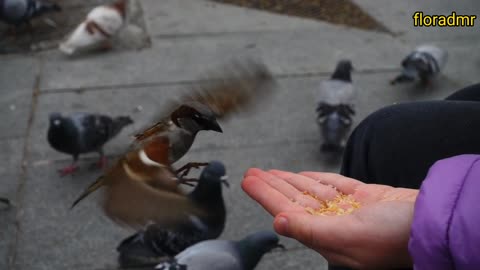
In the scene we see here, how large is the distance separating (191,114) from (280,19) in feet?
19.8

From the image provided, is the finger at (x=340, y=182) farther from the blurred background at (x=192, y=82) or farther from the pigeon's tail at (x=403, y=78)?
the pigeon's tail at (x=403, y=78)

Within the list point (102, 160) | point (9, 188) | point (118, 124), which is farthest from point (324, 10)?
point (9, 188)

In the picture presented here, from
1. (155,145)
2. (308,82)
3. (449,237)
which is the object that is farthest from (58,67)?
(449,237)

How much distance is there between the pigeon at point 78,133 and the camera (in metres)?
4.30

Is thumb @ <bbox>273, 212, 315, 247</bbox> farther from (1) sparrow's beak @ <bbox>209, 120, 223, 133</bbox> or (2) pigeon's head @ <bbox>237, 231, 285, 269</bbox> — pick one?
(2) pigeon's head @ <bbox>237, 231, 285, 269</bbox>

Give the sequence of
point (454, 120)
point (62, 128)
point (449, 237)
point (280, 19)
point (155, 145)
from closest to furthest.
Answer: point (449, 237)
point (155, 145)
point (454, 120)
point (62, 128)
point (280, 19)

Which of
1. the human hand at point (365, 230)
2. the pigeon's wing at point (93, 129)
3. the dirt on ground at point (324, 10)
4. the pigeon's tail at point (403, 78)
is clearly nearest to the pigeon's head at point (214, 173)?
the pigeon's wing at point (93, 129)

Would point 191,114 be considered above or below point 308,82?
above

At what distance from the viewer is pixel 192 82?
309 centimetres

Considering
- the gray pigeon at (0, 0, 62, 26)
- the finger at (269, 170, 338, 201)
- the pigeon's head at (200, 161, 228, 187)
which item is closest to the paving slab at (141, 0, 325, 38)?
the gray pigeon at (0, 0, 62, 26)

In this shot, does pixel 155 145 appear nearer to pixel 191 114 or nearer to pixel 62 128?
pixel 191 114

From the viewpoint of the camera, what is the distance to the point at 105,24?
6367mm

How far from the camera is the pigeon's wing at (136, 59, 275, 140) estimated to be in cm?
150

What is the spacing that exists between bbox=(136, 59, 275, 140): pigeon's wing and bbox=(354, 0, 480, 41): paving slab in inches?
220
